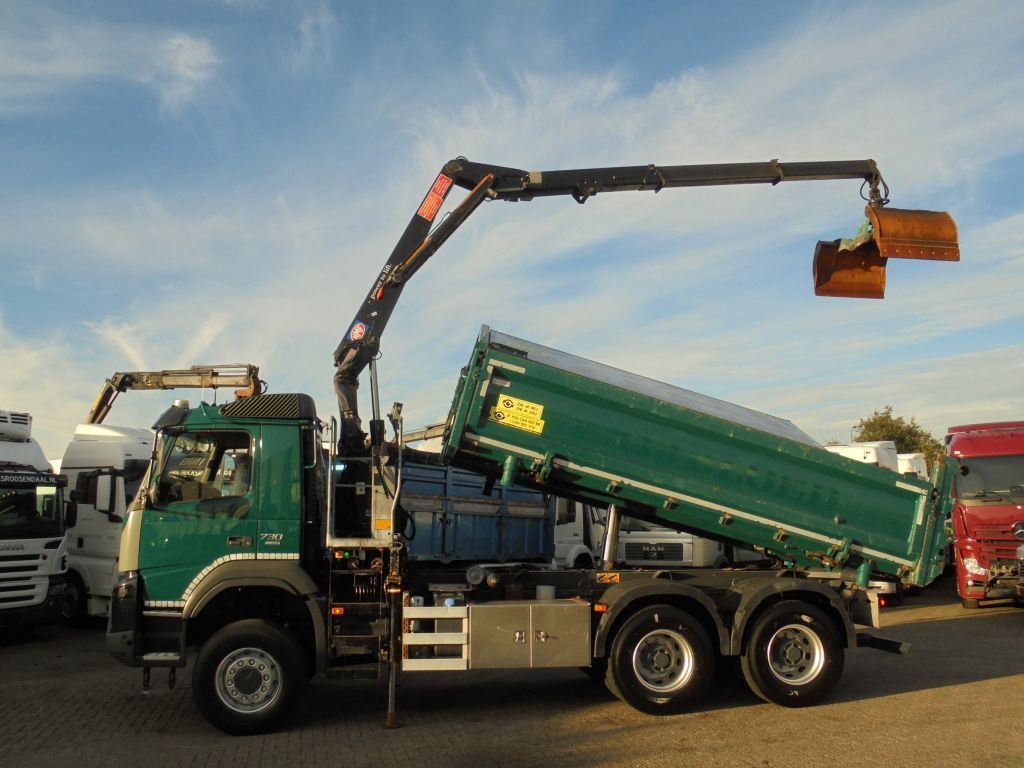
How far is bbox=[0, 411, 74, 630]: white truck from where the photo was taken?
42.0 feet

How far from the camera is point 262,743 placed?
7.44m

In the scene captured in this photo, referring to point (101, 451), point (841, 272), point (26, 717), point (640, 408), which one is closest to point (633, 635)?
point (640, 408)

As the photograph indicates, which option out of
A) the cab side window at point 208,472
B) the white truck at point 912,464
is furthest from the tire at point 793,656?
the white truck at point 912,464

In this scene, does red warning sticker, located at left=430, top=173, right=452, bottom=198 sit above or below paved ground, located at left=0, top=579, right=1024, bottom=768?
above

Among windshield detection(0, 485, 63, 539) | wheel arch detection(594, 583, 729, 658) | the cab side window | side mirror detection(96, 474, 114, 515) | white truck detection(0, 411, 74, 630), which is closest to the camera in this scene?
the cab side window

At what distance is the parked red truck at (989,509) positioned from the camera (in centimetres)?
1494

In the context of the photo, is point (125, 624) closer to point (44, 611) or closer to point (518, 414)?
point (518, 414)

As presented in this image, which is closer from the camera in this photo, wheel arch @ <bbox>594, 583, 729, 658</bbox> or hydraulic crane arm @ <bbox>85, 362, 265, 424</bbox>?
wheel arch @ <bbox>594, 583, 729, 658</bbox>

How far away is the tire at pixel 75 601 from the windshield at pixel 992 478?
49.8 feet

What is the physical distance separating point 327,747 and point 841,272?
6.84 meters

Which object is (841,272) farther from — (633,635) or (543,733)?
(543,733)

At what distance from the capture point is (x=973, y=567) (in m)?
15.4

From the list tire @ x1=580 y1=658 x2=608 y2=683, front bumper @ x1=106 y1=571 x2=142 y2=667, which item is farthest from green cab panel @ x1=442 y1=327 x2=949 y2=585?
front bumper @ x1=106 y1=571 x2=142 y2=667

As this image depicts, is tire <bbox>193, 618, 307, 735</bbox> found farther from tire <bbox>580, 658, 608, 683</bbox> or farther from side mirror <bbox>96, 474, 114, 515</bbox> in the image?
tire <bbox>580, 658, 608, 683</bbox>
